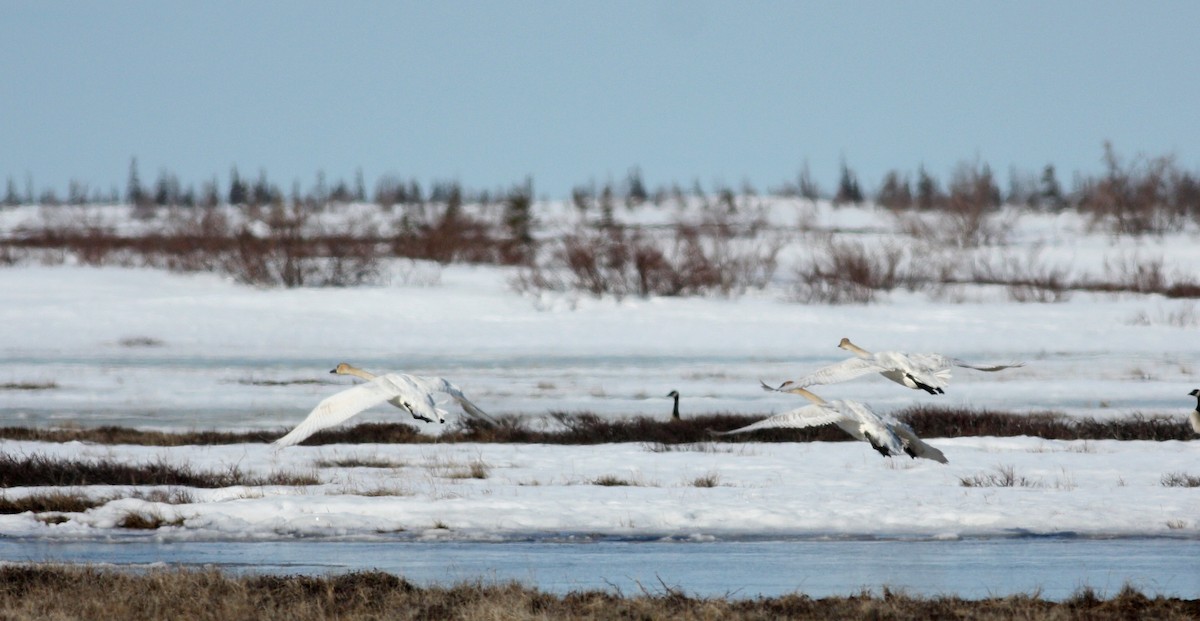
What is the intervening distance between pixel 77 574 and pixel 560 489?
5.42 meters

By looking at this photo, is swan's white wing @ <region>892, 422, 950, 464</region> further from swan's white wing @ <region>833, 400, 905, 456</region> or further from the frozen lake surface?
the frozen lake surface

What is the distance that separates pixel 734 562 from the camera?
978 cm

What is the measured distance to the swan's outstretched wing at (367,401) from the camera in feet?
35.1

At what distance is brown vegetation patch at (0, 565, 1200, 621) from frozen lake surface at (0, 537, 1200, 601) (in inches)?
18.6

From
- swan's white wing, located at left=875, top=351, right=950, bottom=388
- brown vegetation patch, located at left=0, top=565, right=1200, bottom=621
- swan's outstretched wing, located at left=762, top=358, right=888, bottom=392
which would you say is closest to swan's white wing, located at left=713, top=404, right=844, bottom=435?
swan's outstretched wing, located at left=762, top=358, right=888, bottom=392

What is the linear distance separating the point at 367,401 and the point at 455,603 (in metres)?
3.66

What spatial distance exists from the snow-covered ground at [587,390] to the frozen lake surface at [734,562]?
539 millimetres

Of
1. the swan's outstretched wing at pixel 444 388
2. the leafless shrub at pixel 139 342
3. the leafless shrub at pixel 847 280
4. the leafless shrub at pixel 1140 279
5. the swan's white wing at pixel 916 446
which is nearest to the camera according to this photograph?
the swan's outstretched wing at pixel 444 388

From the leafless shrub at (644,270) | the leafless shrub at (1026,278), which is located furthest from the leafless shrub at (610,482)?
the leafless shrub at (1026,278)

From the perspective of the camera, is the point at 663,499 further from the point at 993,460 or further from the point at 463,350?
the point at 463,350

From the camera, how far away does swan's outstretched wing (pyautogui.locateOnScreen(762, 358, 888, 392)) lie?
1213 centimetres

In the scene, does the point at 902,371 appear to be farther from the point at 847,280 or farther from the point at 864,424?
the point at 847,280

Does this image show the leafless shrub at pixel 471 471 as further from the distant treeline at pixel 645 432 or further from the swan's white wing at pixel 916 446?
the swan's white wing at pixel 916 446

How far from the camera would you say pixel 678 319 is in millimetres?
40188
